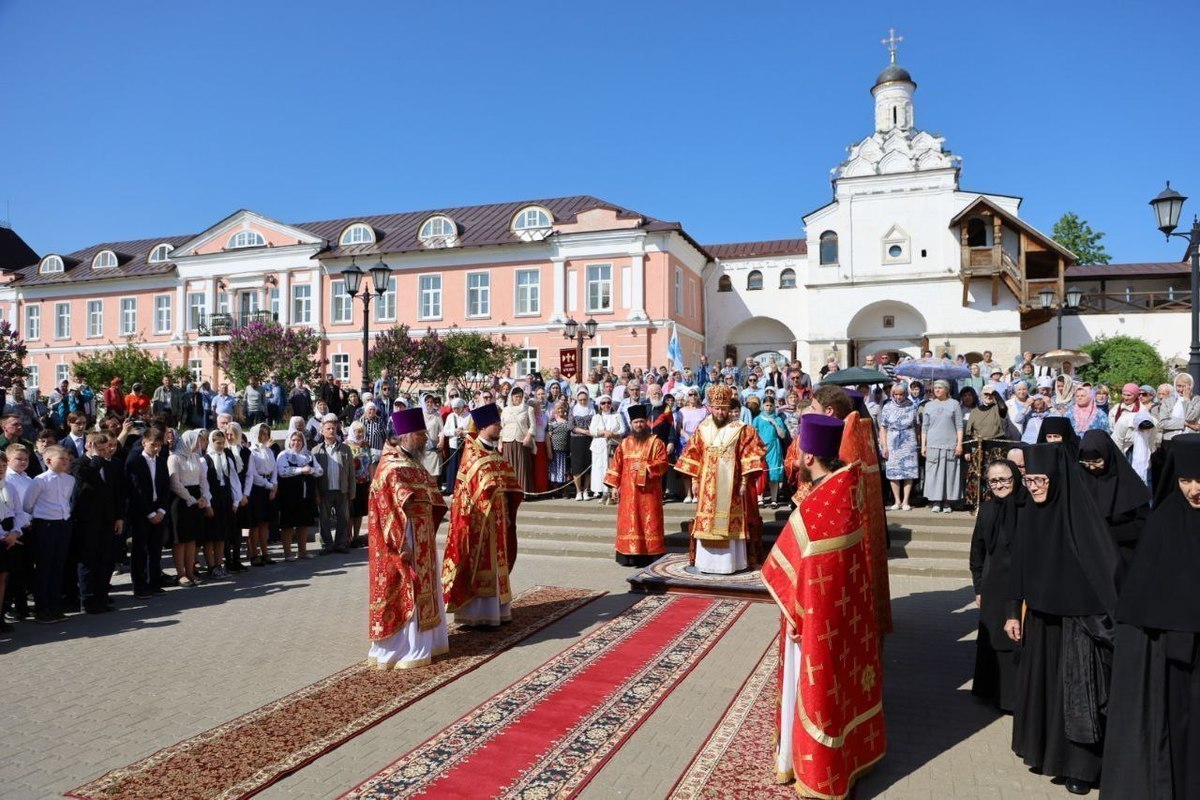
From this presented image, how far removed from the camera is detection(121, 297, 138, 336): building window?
136 feet

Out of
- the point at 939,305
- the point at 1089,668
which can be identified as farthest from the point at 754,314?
the point at 1089,668

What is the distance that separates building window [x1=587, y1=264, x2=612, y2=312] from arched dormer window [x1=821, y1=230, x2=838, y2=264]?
9721 millimetres

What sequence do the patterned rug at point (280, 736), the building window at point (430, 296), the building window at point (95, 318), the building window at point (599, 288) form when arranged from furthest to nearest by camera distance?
the building window at point (95, 318)
the building window at point (430, 296)
the building window at point (599, 288)
the patterned rug at point (280, 736)

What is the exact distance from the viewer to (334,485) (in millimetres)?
11609

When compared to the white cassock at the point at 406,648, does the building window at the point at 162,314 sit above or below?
above

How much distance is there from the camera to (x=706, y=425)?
31.7 feet

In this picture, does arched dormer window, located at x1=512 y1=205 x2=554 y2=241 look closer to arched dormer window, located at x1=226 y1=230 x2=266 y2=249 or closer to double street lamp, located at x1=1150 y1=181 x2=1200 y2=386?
arched dormer window, located at x1=226 y1=230 x2=266 y2=249

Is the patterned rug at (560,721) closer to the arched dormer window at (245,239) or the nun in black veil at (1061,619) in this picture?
the nun in black veil at (1061,619)

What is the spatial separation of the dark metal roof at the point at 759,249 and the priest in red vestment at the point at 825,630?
113ft

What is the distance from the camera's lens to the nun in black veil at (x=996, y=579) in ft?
16.2

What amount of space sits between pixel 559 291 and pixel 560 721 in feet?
99.2

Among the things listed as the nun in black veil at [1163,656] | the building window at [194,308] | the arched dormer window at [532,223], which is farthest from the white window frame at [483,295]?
the nun in black veil at [1163,656]

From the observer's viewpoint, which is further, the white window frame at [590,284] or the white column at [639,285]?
the white window frame at [590,284]

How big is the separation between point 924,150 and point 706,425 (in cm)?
3042
